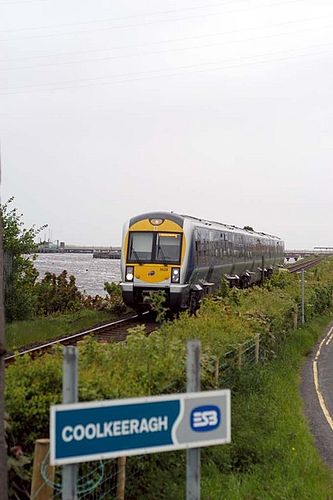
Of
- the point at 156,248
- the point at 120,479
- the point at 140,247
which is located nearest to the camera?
the point at 120,479

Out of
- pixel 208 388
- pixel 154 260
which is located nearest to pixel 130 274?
pixel 154 260

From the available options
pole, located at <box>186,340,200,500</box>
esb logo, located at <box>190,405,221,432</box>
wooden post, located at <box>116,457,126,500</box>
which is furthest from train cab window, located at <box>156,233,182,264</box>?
esb logo, located at <box>190,405,221,432</box>

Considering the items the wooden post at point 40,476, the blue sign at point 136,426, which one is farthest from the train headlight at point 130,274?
the blue sign at point 136,426

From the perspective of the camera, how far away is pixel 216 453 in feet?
29.0

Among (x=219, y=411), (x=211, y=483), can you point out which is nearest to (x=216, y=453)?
(x=211, y=483)

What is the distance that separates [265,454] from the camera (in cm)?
950

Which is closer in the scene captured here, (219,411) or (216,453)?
(219,411)

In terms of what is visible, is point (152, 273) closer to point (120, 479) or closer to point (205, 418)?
point (120, 479)

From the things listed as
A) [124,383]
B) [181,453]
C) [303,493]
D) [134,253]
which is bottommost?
[303,493]

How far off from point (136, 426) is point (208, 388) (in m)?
5.56

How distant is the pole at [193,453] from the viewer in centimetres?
423

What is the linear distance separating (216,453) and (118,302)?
15650mm

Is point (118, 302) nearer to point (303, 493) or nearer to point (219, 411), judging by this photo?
point (303, 493)

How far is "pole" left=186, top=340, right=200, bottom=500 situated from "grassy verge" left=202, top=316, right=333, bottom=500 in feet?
11.1
